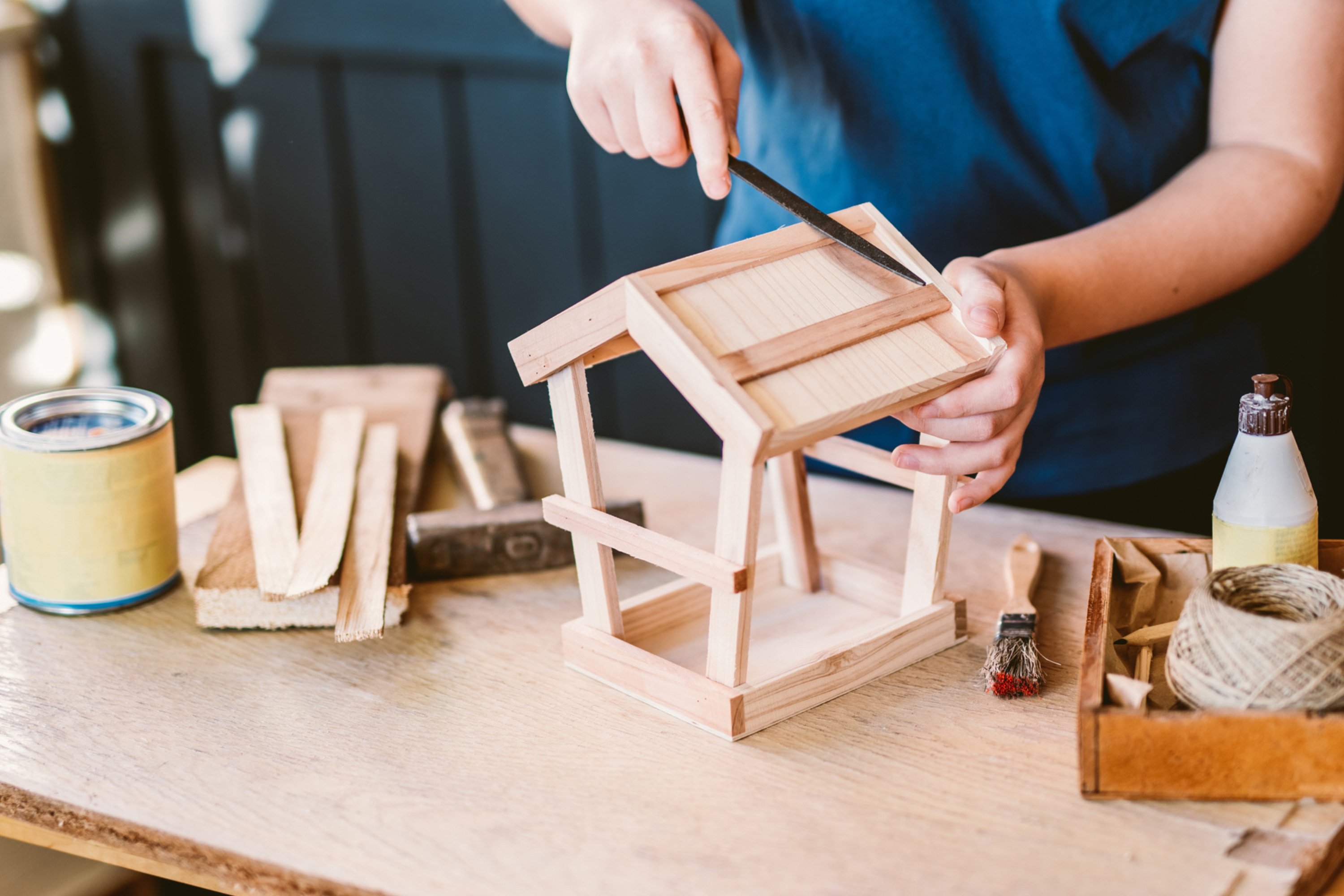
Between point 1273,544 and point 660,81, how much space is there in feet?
1.99

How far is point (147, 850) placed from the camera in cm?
82

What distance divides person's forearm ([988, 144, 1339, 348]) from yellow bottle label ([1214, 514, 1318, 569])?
0.25 metres

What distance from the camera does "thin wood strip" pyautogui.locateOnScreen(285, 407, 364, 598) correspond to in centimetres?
109

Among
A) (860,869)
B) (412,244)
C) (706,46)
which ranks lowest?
(860,869)

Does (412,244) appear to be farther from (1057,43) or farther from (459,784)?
(459,784)

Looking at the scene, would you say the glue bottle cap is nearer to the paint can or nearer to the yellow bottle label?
the yellow bottle label

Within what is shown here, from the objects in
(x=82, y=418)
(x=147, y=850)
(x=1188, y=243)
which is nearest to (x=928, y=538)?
(x=1188, y=243)

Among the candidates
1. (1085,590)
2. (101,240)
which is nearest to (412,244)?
(101,240)

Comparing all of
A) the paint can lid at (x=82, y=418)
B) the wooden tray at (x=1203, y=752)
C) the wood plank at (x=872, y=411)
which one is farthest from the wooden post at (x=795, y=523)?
the paint can lid at (x=82, y=418)

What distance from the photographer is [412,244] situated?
262 centimetres

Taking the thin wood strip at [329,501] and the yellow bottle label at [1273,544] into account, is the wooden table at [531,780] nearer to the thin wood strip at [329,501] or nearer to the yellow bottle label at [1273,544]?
the thin wood strip at [329,501]

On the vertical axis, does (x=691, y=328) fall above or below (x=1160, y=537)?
above

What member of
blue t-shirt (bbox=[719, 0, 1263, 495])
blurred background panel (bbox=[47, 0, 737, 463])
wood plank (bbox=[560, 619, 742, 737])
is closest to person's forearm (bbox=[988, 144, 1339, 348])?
blue t-shirt (bbox=[719, 0, 1263, 495])

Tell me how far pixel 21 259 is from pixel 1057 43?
7.22 ft
